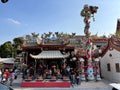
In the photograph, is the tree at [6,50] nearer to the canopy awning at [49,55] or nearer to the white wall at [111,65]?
the canopy awning at [49,55]

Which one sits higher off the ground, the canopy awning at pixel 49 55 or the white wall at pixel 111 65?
the canopy awning at pixel 49 55

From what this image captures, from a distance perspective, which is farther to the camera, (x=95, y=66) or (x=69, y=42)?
(x=69, y=42)

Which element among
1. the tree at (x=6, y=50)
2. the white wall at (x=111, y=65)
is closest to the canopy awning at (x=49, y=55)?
the white wall at (x=111, y=65)

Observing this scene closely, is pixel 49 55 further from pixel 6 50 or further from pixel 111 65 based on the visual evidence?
pixel 6 50

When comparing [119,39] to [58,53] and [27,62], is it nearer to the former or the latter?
[58,53]

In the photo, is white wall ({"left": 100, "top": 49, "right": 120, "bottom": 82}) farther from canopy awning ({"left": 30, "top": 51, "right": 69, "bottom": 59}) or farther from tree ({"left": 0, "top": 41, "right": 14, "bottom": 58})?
tree ({"left": 0, "top": 41, "right": 14, "bottom": 58})

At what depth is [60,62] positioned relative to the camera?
2044 cm

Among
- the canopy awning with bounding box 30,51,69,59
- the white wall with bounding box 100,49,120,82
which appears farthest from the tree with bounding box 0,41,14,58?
the white wall with bounding box 100,49,120,82

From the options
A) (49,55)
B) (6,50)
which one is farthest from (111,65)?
(6,50)

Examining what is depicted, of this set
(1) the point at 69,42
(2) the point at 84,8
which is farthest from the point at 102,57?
(2) the point at 84,8

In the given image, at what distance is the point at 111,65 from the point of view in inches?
691

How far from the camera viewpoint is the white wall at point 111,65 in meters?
16.2

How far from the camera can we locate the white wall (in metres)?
16.2

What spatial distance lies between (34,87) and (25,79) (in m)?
1.22
